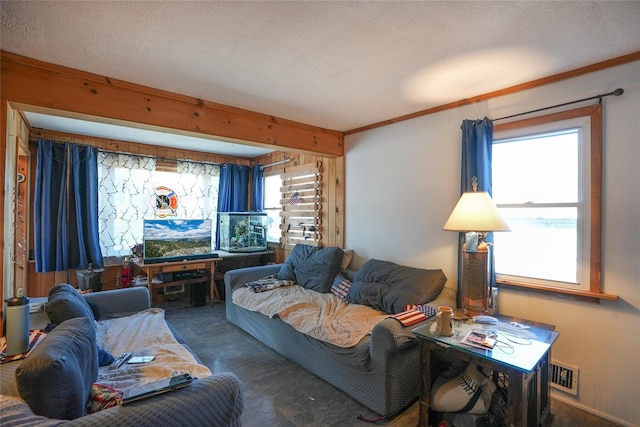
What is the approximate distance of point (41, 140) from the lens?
3705mm

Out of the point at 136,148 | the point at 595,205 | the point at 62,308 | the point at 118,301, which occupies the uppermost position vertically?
the point at 136,148

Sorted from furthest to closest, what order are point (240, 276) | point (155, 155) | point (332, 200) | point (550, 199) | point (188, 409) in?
point (155, 155), point (332, 200), point (240, 276), point (550, 199), point (188, 409)

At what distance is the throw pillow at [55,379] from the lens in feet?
3.55

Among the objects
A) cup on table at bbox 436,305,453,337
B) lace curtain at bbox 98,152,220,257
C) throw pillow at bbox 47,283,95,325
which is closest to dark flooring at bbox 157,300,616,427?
cup on table at bbox 436,305,453,337

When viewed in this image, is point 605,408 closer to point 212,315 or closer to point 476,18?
point 476,18

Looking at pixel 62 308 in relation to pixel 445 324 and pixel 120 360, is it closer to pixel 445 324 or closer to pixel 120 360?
pixel 120 360

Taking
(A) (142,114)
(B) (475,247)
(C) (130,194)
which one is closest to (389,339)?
(B) (475,247)

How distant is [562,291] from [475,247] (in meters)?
0.74

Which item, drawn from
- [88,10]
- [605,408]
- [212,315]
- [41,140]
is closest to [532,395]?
[605,408]

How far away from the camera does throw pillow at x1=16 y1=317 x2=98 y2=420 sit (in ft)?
3.55

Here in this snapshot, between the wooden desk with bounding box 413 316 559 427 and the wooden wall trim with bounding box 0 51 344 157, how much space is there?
2.31m

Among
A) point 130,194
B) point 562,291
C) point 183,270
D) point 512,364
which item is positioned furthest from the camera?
point 130,194

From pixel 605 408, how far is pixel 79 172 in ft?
18.5

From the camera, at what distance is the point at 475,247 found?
6.61ft
